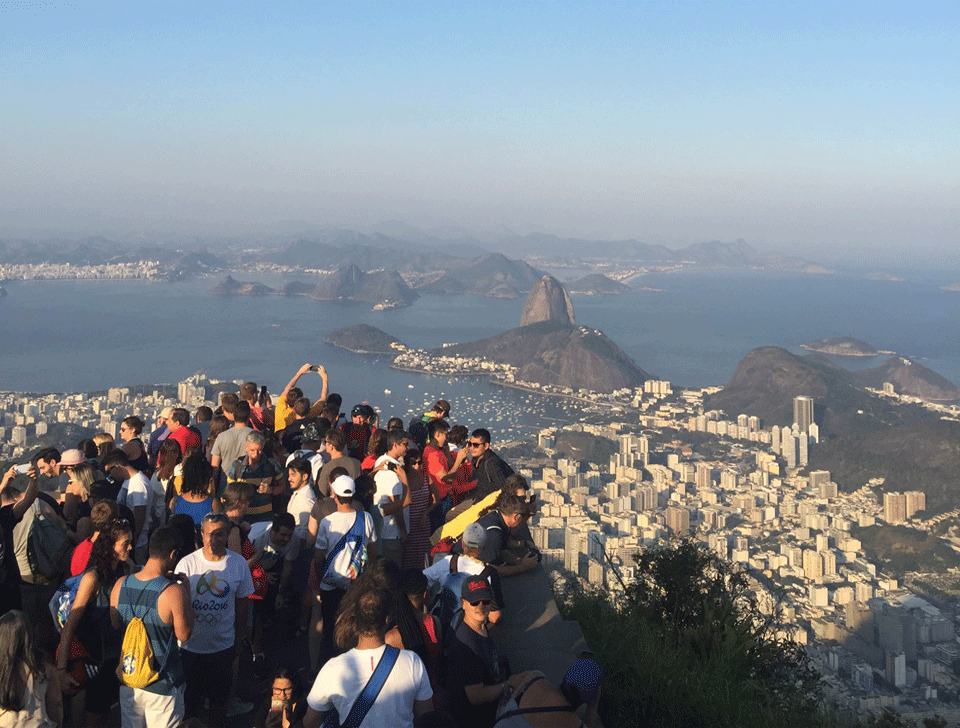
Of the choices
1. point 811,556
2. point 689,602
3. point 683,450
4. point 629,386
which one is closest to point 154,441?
point 689,602

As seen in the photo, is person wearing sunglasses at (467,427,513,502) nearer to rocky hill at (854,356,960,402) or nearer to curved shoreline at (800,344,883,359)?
rocky hill at (854,356,960,402)

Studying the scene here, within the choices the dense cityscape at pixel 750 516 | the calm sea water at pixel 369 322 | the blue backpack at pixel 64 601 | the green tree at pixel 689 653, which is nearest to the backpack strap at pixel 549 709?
the green tree at pixel 689 653

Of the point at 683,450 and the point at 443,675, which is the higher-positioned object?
the point at 443,675

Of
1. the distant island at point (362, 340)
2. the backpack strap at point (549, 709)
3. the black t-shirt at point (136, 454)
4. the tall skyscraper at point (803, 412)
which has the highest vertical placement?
the black t-shirt at point (136, 454)

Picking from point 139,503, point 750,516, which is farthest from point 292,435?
point 750,516

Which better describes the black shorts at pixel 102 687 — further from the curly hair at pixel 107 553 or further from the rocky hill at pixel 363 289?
the rocky hill at pixel 363 289

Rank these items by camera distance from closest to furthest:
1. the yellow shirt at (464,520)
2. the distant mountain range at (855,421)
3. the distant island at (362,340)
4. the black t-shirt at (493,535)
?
the black t-shirt at (493,535) → the yellow shirt at (464,520) → the distant mountain range at (855,421) → the distant island at (362,340)

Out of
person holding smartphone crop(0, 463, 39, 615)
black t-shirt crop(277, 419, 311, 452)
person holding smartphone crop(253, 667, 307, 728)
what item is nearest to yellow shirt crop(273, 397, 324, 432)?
black t-shirt crop(277, 419, 311, 452)

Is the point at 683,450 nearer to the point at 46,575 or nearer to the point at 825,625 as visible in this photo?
the point at 825,625
